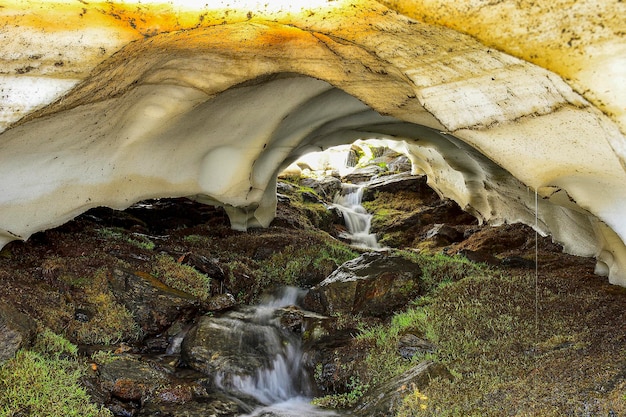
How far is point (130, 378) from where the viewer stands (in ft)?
24.5

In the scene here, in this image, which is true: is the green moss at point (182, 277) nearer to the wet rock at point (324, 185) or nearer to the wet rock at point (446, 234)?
the wet rock at point (446, 234)

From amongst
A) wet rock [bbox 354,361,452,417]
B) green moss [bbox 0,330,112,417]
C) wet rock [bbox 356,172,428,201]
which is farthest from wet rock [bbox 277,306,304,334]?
wet rock [bbox 356,172,428,201]

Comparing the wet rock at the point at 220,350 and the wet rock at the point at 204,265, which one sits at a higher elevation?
the wet rock at the point at 220,350

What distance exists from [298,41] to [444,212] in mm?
16663

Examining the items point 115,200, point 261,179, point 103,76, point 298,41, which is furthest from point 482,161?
point 103,76

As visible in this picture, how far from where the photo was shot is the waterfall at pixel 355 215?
2267cm

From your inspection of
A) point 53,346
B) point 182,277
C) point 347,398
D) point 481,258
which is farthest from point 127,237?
point 481,258

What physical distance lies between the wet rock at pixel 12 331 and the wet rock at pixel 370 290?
228 inches

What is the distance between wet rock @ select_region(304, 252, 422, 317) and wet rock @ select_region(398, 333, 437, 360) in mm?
1848

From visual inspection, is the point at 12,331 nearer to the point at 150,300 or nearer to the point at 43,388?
the point at 43,388

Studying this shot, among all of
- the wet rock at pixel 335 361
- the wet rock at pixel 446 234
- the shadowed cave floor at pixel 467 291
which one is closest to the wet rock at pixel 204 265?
the shadowed cave floor at pixel 467 291

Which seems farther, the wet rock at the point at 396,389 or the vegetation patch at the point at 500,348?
the wet rock at the point at 396,389

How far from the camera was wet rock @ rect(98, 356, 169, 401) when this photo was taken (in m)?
7.30

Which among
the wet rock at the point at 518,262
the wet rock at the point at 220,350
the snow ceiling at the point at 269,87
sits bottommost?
the wet rock at the point at 518,262
